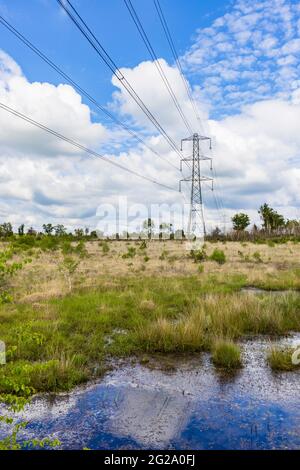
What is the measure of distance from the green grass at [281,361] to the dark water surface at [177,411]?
16 cm

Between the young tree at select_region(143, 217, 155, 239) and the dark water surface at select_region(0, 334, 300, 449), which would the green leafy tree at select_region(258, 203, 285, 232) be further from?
the dark water surface at select_region(0, 334, 300, 449)

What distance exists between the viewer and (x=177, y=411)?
18.2ft

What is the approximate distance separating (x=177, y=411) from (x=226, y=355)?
6.93 ft

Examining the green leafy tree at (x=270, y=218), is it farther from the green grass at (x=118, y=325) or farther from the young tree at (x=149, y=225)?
the green grass at (x=118, y=325)

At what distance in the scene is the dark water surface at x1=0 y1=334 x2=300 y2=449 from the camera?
4781mm

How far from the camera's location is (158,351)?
26.7 ft

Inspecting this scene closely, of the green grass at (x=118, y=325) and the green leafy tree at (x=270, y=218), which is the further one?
the green leafy tree at (x=270, y=218)

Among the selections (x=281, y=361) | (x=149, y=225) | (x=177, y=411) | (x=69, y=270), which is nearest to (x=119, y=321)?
(x=281, y=361)

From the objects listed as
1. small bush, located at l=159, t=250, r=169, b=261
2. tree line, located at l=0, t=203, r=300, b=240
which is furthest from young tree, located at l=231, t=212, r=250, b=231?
small bush, located at l=159, t=250, r=169, b=261

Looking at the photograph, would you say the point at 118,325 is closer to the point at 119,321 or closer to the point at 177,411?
the point at 119,321

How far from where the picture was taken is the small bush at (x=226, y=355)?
23.8 feet

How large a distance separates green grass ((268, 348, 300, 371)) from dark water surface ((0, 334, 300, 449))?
0.53 ft

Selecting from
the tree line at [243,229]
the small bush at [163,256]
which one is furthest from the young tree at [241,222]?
the small bush at [163,256]
